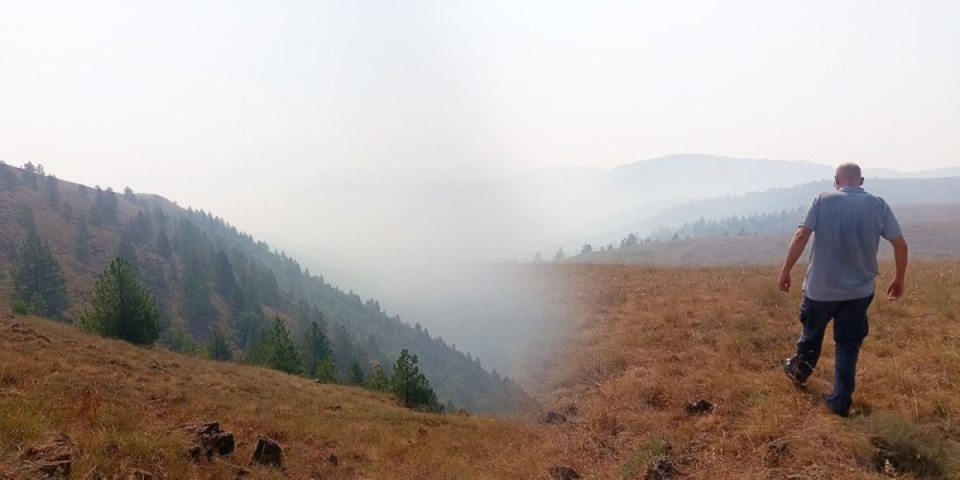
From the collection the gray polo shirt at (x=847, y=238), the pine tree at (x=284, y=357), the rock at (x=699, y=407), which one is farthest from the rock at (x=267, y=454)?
the pine tree at (x=284, y=357)

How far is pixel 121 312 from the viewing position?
3222 cm

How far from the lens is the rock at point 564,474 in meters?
5.49

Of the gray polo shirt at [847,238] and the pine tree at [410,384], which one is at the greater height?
the gray polo shirt at [847,238]

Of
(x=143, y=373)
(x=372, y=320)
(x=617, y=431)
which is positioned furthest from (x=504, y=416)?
(x=372, y=320)

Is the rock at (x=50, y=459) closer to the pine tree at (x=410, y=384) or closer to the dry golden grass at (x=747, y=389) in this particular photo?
the dry golden grass at (x=747, y=389)

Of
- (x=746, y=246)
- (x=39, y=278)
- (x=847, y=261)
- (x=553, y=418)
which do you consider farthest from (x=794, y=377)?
(x=746, y=246)

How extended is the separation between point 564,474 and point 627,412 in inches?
78.3

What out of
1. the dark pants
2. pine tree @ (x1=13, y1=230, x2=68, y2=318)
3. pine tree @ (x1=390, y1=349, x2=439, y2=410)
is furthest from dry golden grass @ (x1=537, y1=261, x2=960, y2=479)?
pine tree @ (x1=13, y1=230, x2=68, y2=318)

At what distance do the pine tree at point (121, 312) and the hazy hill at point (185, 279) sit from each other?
171ft

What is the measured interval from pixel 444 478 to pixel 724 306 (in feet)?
28.8

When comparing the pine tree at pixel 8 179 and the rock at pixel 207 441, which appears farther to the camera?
the pine tree at pixel 8 179

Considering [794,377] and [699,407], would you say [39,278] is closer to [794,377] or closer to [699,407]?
[699,407]

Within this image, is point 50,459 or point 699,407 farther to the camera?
point 699,407

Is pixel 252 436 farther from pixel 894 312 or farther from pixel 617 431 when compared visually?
pixel 894 312
